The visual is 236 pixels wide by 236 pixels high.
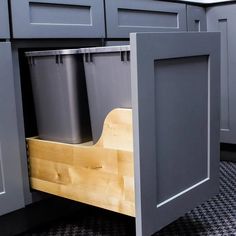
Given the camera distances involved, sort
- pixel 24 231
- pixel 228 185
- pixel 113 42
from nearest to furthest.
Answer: pixel 24 231, pixel 113 42, pixel 228 185

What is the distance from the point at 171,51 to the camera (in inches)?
35.3

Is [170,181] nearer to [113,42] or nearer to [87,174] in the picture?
[87,174]

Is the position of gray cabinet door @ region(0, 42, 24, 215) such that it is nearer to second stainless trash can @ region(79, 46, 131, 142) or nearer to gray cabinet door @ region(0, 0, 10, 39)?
gray cabinet door @ region(0, 0, 10, 39)

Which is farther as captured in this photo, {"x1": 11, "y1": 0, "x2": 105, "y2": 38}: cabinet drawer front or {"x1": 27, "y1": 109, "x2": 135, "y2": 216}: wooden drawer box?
{"x1": 11, "y1": 0, "x2": 105, "y2": 38}: cabinet drawer front

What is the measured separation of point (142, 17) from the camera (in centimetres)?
149

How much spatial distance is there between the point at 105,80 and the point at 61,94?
0.16m

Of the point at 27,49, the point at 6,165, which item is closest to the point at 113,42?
the point at 27,49

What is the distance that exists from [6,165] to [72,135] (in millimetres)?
196

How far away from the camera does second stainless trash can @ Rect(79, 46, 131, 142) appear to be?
941mm

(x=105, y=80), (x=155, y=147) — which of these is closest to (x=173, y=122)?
(x=155, y=147)

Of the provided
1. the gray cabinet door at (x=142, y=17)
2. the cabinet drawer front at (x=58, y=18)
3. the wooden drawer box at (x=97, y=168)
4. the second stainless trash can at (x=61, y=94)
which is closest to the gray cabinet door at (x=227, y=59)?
the gray cabinet door at (x=142, y=17)

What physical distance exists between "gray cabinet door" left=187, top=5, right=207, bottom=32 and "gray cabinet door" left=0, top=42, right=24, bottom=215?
96 centimetres

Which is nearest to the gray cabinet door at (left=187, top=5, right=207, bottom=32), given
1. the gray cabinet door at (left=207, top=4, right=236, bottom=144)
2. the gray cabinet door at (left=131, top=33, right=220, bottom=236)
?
the gray cabinet door at (left=207, top=4, right=236, bottom=144)

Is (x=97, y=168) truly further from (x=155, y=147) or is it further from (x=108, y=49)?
(x=108, y=49)
